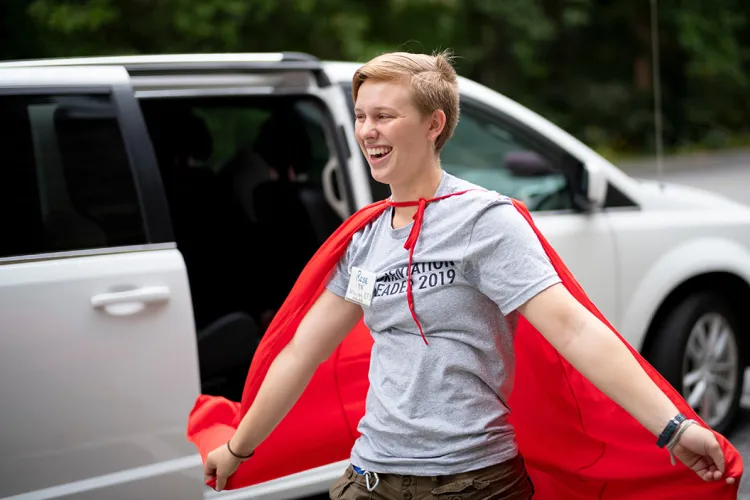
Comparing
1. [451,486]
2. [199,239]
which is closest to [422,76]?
Result: [451,486]

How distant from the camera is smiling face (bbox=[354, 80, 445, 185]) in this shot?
78.9 inches

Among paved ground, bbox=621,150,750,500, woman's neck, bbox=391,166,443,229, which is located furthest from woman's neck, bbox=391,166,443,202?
paved ground, bbox=621,150,750,500

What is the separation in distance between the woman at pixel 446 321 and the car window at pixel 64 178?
1.56m

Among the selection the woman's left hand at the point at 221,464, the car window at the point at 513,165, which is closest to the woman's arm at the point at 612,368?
the woman's left hand at the point at 221,464

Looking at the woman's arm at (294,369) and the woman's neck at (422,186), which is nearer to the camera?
the woman's neck at (422,186)

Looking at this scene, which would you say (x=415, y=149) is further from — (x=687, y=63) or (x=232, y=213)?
(x=687, y=63)

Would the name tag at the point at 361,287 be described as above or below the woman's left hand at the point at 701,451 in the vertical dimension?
above

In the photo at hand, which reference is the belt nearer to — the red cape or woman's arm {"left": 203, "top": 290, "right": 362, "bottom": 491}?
woman's arm {"left": 203, "top": 290, "right": 362, "bottom": 491}

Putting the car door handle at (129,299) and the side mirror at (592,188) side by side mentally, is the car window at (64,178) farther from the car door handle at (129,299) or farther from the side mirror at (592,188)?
the side mirror at (592,188)

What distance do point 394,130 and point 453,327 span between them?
0.43 m

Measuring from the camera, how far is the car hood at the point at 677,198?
4.60 metres

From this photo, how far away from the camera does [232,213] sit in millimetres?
4855

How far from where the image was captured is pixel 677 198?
4684 mm

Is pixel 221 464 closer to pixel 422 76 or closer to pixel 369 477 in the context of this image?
pixel 369 477
